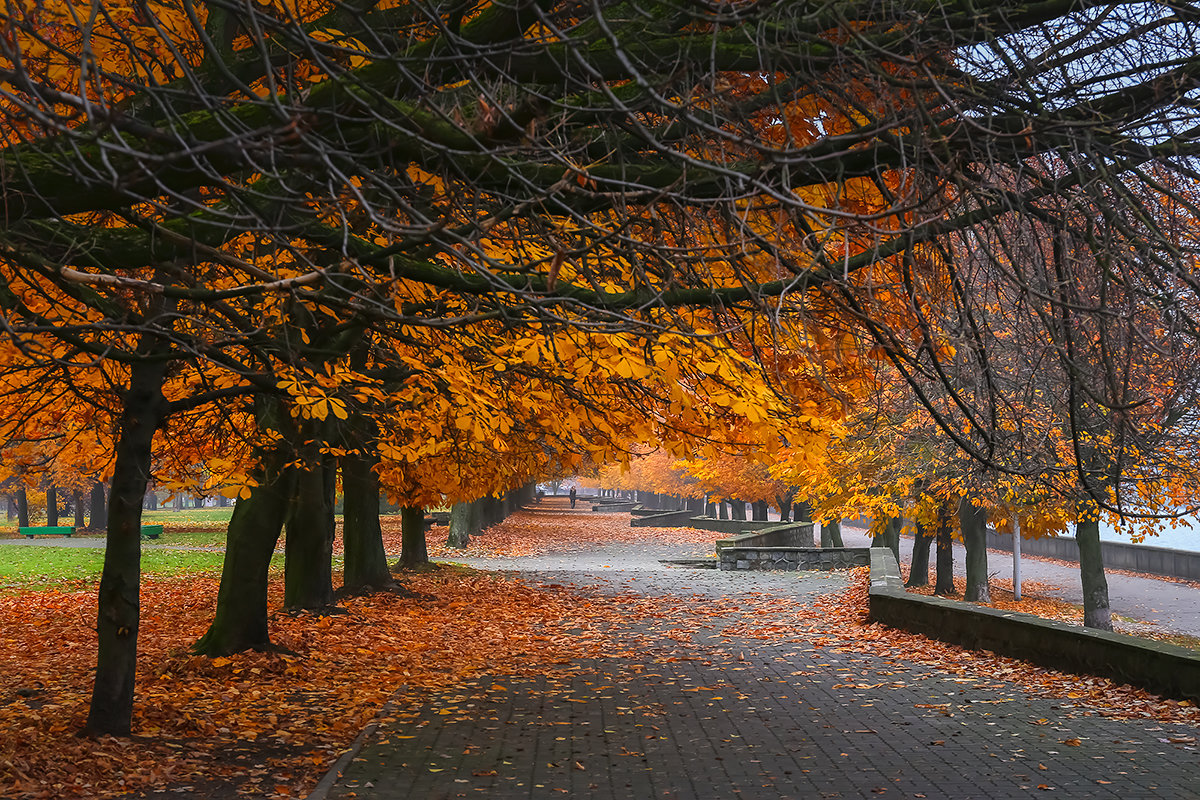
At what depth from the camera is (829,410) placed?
923 cm

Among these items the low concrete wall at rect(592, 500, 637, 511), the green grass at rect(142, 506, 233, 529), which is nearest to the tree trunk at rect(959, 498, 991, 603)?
the green grass at rect(142, 506, 233, 529)

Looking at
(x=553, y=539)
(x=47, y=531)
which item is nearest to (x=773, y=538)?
(x=553, y=539)

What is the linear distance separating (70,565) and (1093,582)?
22.8 metres

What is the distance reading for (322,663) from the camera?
11.5 meters

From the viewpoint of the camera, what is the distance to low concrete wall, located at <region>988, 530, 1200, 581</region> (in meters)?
38.3

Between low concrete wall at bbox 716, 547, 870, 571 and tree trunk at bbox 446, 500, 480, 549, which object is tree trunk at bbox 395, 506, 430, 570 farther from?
tree trunk at bbox 446, 500, 480, 549

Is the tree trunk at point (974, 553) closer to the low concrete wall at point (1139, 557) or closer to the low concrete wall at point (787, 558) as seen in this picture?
the low concrete wall at point (787, 558)

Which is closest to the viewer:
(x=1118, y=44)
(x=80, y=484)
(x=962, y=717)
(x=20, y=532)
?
(x=1118, y=44)

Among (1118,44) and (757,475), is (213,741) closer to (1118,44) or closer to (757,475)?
(1118,44)

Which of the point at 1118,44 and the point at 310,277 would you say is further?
the point at 1118,44

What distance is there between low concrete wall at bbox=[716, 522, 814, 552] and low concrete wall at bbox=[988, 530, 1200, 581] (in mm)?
8190

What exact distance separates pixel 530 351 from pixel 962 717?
217 inches

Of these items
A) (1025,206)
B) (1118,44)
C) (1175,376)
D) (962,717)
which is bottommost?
(962,717)

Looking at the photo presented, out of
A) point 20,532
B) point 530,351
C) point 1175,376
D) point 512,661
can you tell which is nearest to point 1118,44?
point 1175,376
